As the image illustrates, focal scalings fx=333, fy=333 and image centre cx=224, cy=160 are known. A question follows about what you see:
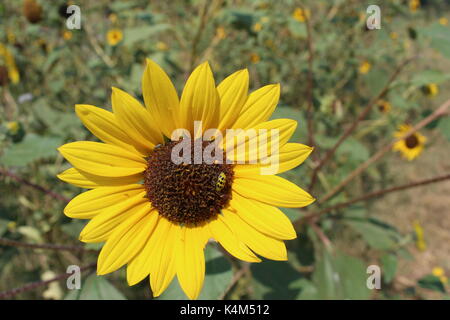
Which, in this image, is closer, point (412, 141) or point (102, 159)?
point (102, 159)

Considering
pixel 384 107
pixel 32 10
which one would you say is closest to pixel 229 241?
pixel 32 10

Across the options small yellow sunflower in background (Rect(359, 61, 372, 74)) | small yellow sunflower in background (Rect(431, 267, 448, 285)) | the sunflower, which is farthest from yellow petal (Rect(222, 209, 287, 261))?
small yellow sunflower in background (Rect(359, 61, 372, 74))

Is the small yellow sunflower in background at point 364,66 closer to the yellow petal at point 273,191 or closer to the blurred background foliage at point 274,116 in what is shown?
the blurred background foliage at point 274,116

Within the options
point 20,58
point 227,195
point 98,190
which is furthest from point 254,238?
point 20,58

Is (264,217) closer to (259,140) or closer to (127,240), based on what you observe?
(259,140)

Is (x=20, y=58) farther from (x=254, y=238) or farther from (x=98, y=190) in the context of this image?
(x=254, y=238)

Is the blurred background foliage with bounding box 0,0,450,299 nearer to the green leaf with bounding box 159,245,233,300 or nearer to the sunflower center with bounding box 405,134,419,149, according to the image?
the green leaf with bounding box 159,245,233,300

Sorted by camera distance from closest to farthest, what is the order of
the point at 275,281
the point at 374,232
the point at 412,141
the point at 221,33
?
the point at 275,281, the point at 374,232, the point at 412,141, the point at 221,33

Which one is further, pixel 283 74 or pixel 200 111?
pixel 283 74
